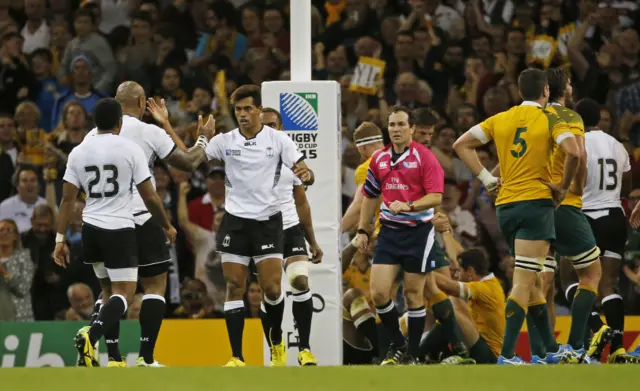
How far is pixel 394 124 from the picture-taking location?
1233 cm

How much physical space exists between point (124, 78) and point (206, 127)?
22.5 feet

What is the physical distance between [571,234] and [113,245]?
397cm

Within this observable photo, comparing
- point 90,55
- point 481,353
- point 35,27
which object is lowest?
point 481,353

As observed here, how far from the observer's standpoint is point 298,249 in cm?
1261

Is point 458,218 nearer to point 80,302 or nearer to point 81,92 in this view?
point 80,302

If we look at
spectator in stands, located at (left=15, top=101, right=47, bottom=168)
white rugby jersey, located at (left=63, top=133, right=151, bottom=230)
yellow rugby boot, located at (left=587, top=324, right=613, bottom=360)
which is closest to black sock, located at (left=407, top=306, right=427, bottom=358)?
yellow rugby boot, located at (left=587, top=324, right=613, bottom=360)

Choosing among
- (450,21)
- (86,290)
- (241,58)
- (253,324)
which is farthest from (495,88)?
(86,290)

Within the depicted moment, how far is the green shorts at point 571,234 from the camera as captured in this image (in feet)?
37.9

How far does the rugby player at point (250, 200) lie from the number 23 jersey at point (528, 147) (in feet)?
5.91

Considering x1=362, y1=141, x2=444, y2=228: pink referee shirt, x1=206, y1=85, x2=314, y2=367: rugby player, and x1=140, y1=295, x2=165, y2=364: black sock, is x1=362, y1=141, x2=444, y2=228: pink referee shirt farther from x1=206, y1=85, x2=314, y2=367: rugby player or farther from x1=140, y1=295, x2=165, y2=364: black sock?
x1=140, y1=295, x2=165, y2=364: black sock

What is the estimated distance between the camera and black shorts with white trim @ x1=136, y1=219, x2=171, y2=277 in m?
11.5

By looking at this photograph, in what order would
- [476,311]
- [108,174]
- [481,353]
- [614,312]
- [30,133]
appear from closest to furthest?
[108,174] → [614,312] → [481,353] → [476,311] → [30,133]

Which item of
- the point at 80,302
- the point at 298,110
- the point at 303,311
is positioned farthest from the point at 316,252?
the point at 80,302

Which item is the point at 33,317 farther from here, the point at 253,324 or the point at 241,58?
the point at 241,58
